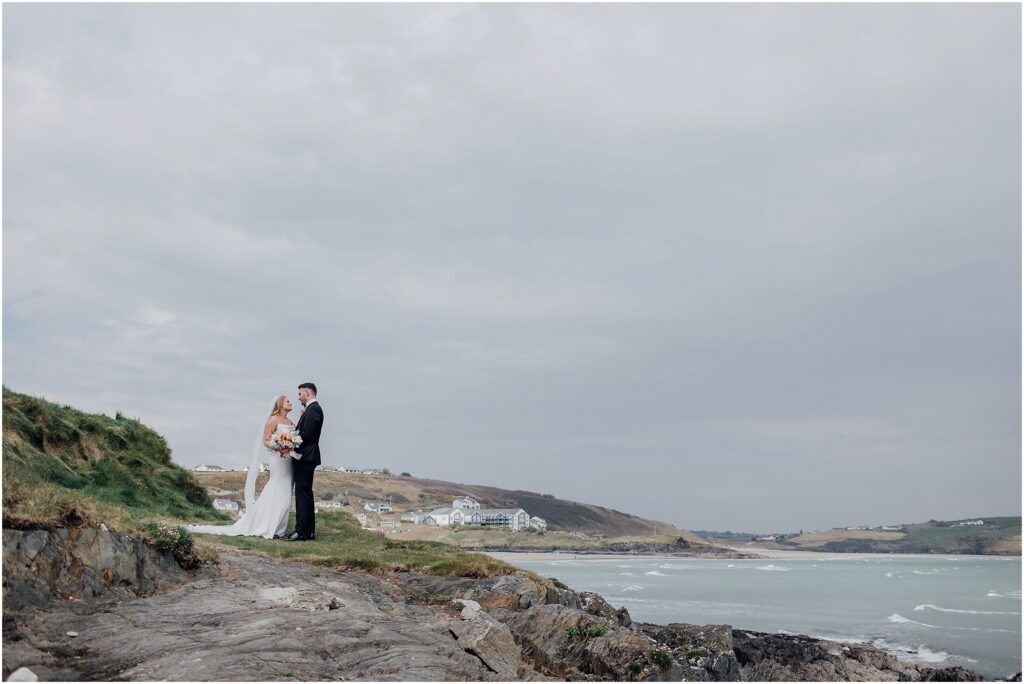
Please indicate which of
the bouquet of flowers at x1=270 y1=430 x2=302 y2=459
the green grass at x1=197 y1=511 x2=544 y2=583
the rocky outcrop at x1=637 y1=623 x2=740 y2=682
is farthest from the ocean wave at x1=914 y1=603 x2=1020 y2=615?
the bouquet of flowers at x1=270 y1=430 x2=302 y2=459

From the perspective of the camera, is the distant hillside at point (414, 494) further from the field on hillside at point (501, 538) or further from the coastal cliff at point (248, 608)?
the coastal cliff at point (248, 608)

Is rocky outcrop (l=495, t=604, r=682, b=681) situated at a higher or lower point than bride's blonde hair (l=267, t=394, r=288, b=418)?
lower

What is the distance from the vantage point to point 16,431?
640 inches

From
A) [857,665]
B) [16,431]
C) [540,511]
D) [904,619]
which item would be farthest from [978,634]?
[540,511]

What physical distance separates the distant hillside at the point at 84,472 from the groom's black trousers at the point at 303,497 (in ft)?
12.1

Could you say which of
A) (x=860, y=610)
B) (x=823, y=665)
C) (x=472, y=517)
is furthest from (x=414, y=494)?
(x=823, y=665)

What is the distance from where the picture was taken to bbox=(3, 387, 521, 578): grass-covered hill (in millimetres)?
9484

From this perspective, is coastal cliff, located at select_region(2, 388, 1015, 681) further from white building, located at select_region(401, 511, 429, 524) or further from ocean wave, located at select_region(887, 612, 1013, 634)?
white building, located at select_region(401, 511, 429, 524)

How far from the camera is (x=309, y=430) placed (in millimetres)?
19609

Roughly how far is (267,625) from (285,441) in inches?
449

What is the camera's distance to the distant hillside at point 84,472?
9.22m

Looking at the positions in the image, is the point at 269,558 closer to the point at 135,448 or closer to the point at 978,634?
the point at 135,448

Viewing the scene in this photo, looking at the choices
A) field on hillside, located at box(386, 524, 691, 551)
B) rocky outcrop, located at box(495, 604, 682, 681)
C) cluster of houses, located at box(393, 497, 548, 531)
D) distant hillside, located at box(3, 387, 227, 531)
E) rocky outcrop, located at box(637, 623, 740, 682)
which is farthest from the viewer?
cluster of houses, located at box(393, 497, 548, 531)

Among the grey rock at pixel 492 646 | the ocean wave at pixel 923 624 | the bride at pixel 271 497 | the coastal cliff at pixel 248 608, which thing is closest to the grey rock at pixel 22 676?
the coastal cliff at pixel 248 608
